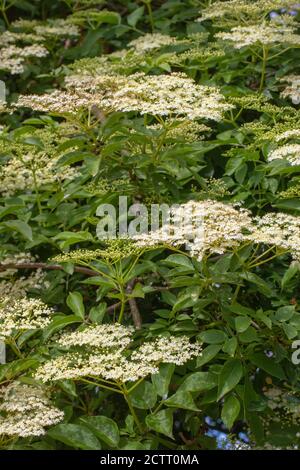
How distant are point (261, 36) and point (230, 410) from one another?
5.74 ft

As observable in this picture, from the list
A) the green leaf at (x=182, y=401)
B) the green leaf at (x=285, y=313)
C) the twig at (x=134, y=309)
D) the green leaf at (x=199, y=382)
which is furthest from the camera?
the twig at (x=134, y=309)

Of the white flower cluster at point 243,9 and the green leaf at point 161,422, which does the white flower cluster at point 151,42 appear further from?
the green leaf at point 161,422

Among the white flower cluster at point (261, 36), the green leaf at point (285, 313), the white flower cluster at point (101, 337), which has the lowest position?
A: the green leaf at point (285, 313)

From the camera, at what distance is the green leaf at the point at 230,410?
312 cm

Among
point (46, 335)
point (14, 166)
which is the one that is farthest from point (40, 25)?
point (46, 335)

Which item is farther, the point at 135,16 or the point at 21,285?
the point at 135,16

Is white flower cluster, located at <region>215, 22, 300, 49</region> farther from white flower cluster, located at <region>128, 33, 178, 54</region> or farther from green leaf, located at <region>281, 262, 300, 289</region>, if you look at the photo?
green leaf, located at <region>281, 262, 300, 289</region>

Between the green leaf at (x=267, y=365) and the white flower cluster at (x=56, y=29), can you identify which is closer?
the green leaf at (x=267, y=365)

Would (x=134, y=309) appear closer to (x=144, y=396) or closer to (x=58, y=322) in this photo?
(x=58, y=322)

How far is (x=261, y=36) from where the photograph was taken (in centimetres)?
418

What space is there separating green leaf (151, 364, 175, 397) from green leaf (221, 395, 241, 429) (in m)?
0.20

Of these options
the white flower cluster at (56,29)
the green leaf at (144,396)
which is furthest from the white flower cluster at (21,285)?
the white flower cluster at (56,29)

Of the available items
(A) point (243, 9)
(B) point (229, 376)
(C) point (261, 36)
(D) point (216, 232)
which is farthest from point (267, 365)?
(A) point (243, 9)
